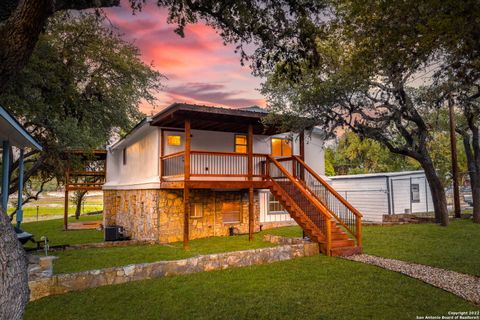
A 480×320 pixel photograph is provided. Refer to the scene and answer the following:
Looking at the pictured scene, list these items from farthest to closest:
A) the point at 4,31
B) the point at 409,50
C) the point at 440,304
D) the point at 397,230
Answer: the point at 397,230, the point at 409,50, the point at 440,304, the point at 4,31

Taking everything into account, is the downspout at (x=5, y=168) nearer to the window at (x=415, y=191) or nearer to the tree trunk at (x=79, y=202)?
the tree trunk at (x=79, y=202)

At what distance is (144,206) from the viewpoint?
1620cm

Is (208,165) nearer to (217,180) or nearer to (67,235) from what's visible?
(217,180)

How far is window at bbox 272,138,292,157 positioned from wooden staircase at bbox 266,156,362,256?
291cm

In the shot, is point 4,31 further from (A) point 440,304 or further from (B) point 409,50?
(A) point 440,304

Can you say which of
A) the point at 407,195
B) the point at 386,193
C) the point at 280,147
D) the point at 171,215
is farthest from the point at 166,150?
the point at 407,195

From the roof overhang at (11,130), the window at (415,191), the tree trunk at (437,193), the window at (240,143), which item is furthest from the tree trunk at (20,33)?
the window at (415,191)

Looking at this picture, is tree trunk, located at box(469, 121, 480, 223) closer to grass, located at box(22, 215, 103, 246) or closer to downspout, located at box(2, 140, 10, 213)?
grass, located at box(22, 215, 103, 246)

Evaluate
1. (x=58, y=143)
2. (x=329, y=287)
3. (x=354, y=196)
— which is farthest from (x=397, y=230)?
(x=58, y=143)

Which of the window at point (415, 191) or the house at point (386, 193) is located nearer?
the house at point (386, 193)

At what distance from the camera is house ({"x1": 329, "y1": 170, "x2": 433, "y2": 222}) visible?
72.9ft

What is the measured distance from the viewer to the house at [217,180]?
41.2ft

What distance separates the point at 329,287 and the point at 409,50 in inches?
214

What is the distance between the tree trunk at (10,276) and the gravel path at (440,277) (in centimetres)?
717
